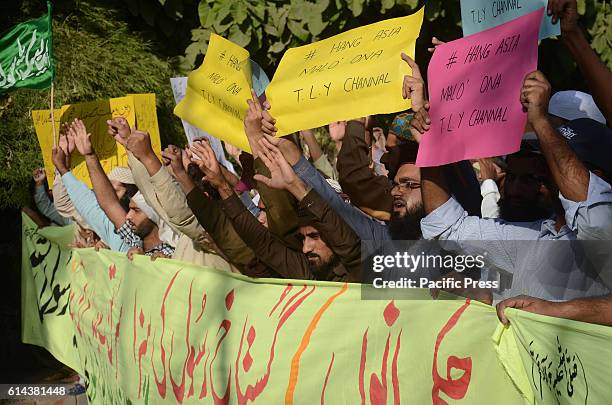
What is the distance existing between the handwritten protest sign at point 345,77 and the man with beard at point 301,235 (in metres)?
0.19

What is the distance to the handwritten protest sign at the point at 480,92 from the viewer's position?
3.38 meters

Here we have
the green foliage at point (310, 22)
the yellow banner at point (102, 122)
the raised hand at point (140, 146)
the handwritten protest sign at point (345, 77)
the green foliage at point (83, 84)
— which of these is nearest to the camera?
the handwritten protest sign at point (345, 77)

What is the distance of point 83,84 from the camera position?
28.9 feet

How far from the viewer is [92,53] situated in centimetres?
899

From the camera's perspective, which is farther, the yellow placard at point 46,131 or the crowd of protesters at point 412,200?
the yellow placard at point 46,131

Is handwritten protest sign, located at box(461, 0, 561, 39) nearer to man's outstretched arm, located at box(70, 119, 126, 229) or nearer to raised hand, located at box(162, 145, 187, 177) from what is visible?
raised hand, located at box(162, 145, 187, 177)

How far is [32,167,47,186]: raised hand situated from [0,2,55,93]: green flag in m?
0.93

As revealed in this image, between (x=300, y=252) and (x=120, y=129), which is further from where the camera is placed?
(x=120, y=129)

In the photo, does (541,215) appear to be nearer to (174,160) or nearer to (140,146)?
(174,160)

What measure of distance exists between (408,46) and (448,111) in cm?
43

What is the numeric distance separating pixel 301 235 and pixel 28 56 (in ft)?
13.3

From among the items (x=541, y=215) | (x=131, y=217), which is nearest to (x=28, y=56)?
(x=131, y=217)

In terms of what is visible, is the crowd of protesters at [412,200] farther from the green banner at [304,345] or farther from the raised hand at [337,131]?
the green banner at [304,345]

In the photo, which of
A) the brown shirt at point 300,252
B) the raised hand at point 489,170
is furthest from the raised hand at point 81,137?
the raised hand at point 489,170
